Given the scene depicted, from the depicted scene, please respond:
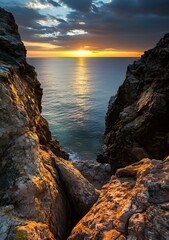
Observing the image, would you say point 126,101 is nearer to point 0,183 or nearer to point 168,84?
point 168,84

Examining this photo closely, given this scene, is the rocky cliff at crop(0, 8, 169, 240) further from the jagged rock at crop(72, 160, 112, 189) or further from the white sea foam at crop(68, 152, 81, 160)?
the white sea foam at crop(68, 152, 81, 160)

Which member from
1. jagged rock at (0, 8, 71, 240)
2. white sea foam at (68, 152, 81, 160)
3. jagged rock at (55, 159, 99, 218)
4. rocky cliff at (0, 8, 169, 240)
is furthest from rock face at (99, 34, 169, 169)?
jagged rock at (0, 8, 71, 240)

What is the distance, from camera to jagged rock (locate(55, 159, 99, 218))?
42.1 ft

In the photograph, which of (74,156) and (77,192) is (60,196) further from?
(74,156)

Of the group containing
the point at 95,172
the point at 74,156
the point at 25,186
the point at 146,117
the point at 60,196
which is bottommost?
the point at 74,156

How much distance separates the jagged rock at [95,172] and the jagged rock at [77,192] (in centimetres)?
1582

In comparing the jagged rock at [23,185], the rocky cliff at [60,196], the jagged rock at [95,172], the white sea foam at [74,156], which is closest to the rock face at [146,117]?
the jagged rock at [95,172]

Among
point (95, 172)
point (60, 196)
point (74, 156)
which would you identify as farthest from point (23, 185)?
point (74, 156)

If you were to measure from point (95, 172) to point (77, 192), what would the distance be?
18659 millimetres

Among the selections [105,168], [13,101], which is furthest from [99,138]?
[13,101]

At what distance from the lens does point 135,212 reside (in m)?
9.39

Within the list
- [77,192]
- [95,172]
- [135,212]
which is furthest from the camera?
[95,172]

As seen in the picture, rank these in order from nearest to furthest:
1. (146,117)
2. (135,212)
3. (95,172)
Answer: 1. (135,212)
2. (146,117)
3. (95,172)

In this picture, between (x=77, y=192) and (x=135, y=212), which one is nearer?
(x=135, y=212)
